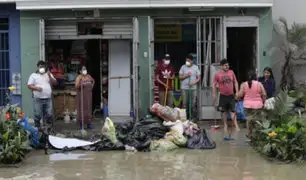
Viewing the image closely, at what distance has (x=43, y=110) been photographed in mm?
11312

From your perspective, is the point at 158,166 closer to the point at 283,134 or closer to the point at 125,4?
the point at 283,134

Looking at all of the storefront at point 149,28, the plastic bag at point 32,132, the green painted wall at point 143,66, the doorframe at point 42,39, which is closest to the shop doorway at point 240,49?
the storefront at point 149,28

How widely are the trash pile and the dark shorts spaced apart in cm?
98

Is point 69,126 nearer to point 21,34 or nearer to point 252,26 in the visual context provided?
point 21,34

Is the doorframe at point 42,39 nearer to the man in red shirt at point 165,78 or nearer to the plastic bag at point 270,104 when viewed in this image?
the man in red shirt at point 165,78

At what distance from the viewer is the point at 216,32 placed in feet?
42.4

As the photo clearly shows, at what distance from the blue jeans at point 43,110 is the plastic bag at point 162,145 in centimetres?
287

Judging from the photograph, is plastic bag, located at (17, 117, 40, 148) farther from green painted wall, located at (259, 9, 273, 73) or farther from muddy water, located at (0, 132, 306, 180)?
green painted wall, located at (259, 9, 273, 73)

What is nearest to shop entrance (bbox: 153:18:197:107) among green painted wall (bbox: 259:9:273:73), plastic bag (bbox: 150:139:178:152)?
green painted wall (bbox: 259:9:273:73)

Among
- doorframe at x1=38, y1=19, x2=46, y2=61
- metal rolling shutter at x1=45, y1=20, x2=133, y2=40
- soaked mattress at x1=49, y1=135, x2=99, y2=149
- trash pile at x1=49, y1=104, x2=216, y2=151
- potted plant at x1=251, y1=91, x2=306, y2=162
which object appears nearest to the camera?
potted plant at x1=251, y1=91, x2=306, y2=162

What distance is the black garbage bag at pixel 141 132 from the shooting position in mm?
9808

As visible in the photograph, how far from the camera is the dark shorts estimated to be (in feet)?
36.0

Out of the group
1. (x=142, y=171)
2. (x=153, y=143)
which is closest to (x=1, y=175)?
(x=142, y=171)

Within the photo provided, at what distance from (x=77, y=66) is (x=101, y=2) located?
2.42m
